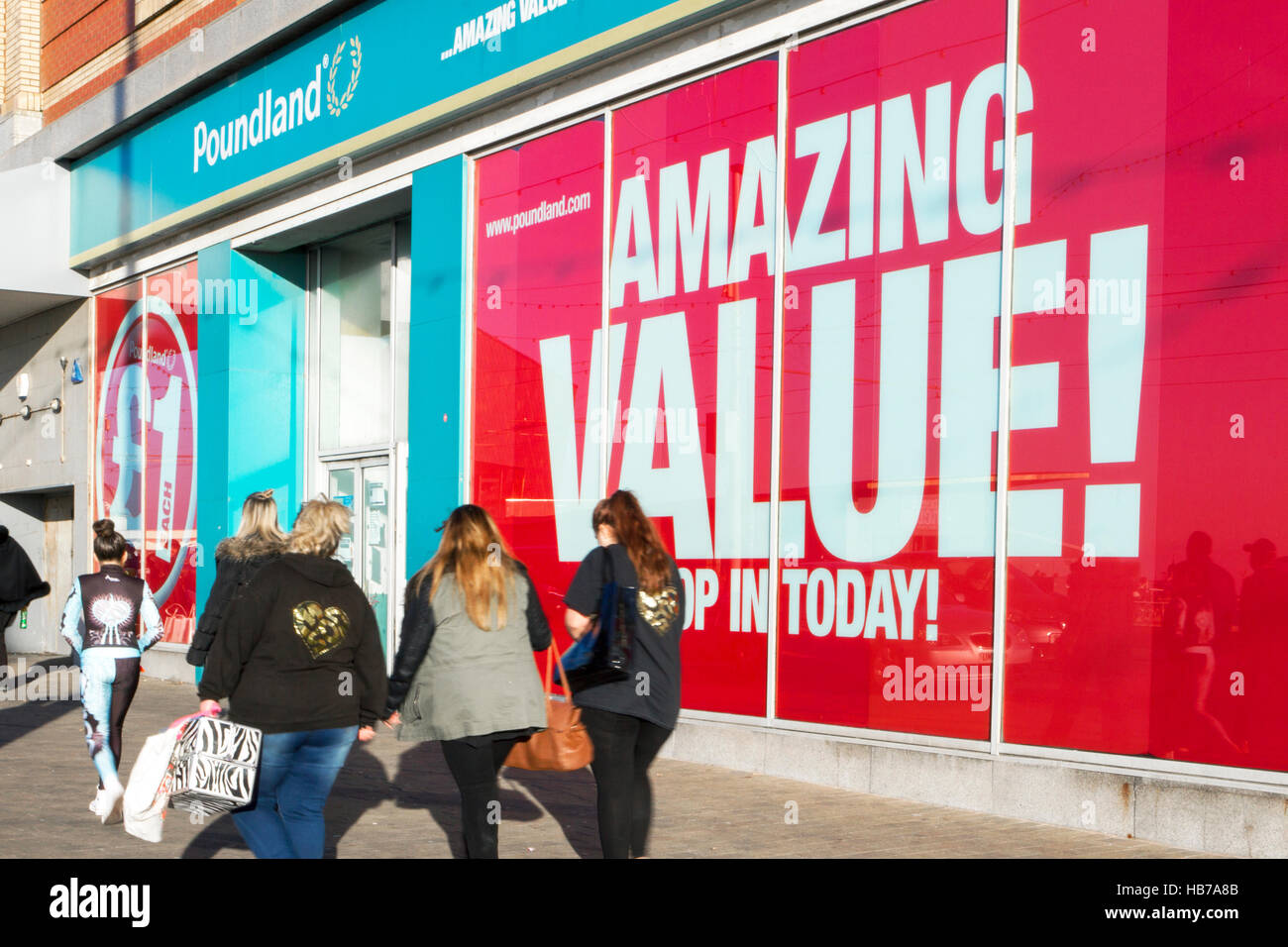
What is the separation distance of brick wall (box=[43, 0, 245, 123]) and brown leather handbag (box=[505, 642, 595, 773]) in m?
12.5

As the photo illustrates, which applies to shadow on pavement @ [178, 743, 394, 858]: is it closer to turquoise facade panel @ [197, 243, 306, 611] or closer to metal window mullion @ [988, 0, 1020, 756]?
metal window mullion @ [988, 0, 1020, 756]

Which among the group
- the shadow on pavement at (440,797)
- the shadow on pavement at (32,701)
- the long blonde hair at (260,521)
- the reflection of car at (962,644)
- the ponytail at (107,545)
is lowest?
the shadow on pavement at (32,701)

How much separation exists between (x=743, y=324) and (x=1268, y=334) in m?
3.86

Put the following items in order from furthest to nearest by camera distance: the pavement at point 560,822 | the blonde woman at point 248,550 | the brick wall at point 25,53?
1. the brick wall at point 25,53
2. the blonde woman at point 248,550
3. the pavement at point 560,822

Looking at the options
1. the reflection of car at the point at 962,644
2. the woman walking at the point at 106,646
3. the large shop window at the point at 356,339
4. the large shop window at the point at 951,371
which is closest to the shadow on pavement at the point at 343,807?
the woman walking at the point at 106,646

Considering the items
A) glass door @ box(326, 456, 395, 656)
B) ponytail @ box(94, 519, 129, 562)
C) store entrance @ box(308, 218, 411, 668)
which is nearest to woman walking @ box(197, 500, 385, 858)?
ponytail @ box(94, 519, 129, 562)

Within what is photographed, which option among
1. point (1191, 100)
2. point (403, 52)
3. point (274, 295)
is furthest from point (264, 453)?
point (1191, 100)

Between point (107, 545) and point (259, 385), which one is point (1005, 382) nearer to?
point (107, 545)

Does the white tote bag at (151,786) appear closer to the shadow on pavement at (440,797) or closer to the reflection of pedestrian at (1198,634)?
the shadow on pavement at (440,797)

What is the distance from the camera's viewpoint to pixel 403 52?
13.5 meters

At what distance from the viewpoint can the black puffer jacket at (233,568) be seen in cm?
761

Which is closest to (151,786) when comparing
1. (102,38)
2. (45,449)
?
(102,38)

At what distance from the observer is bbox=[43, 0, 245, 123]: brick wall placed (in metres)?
17.3
